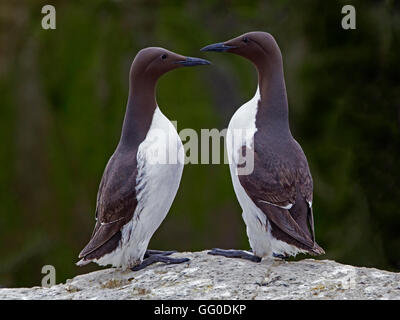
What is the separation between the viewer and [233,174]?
5664 mm

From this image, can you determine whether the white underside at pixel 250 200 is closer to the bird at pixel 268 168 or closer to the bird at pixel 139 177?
the bird at pixel 268 168

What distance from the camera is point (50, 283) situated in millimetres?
6055

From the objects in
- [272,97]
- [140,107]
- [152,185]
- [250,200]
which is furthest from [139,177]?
[272,97]

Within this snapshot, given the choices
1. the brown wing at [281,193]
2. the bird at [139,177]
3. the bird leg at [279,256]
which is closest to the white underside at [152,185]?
the bird at [139,177]

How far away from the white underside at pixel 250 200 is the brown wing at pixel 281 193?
0.07m

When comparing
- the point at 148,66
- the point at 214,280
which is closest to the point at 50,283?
the point at 214,280

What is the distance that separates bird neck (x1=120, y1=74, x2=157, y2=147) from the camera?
223 inches

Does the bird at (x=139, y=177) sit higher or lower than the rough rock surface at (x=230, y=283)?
higher

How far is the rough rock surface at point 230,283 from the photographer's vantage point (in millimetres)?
5262

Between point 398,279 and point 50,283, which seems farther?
point 50,283

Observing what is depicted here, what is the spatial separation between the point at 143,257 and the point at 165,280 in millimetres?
398

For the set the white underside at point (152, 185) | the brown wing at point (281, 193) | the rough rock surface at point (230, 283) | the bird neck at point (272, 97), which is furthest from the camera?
the bird neck at point (272, 97)

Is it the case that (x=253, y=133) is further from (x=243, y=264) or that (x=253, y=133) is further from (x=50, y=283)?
(x=50, y=283)

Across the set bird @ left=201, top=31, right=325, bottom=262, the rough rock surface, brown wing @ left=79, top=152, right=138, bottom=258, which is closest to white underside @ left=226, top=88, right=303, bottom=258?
bird @ left=201, top=31, right=325, bottom=262
